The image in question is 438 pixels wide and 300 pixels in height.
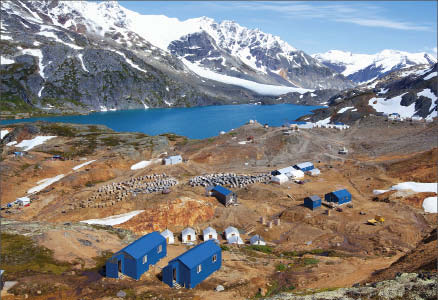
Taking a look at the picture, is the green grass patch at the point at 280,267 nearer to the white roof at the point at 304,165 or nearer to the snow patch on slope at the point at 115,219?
the snow patch on slope at the point at 115,219

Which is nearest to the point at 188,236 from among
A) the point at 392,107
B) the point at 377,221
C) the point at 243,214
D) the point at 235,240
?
the point at 235,240

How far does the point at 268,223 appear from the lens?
57.1 m

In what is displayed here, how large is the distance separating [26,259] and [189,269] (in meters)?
16.4

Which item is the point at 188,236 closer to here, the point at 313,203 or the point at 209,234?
the point at 209,234

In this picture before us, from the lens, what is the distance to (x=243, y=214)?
5959 centimetres

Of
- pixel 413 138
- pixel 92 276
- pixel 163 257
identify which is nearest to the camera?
pixel 92 276

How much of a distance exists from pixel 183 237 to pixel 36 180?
163 ft

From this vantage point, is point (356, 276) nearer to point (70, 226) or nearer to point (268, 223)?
point (268, 223)

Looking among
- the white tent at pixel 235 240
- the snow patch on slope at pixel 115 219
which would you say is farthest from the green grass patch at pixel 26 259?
the white tent at pixel 235 240

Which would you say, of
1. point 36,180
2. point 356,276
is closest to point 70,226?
point 356,276

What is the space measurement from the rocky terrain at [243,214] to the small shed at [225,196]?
3.61ft

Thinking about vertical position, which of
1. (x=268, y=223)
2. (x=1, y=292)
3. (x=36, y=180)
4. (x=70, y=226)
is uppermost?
(x=1, y=292)

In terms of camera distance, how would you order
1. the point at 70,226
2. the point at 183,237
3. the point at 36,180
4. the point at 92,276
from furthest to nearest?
1. the point at 36,180
2. the point at 183,237
3. the point at 70,226
4. the point at 92,276

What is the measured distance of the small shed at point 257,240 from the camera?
49.1 meters
